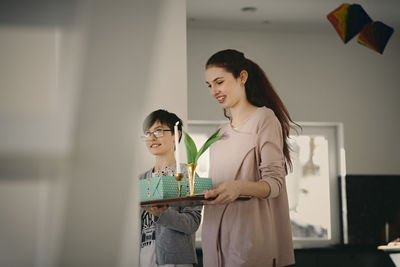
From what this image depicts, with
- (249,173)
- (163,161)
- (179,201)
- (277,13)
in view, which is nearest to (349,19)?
(277,13)

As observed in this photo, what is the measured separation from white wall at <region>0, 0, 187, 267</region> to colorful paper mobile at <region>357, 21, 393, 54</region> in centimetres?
286

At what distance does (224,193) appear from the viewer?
1.44 meters

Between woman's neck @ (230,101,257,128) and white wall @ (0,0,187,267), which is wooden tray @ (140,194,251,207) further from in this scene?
white wall @ (0,0,187,267)

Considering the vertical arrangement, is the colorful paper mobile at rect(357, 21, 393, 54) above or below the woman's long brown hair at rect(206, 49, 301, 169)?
above

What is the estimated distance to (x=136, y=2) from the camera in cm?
94

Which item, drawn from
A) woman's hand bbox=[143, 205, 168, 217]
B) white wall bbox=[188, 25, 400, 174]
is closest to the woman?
woman's hand bbox=[143, 205, 168, 217]

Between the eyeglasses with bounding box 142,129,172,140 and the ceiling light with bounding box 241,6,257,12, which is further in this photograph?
the ceiling light with bounding box 241,6,257,12

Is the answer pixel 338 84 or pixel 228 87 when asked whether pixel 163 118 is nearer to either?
pixel 228 87

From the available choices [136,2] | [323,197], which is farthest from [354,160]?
[136,2]

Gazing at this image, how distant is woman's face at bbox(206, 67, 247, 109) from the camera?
6.14ft

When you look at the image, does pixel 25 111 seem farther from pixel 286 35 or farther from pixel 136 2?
pixel 286 35

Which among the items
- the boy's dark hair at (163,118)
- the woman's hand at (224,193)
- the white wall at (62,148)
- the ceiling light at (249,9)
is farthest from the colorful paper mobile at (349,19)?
the white wall at (62,148)

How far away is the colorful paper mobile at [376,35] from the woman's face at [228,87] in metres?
1.64

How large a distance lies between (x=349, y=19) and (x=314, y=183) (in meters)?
1.22
